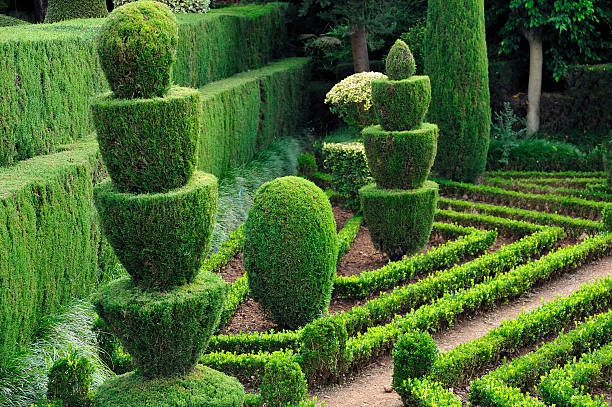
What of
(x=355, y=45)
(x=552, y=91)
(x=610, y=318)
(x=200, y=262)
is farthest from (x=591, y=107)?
(x=200, y=262)

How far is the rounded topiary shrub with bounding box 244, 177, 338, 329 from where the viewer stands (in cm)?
821

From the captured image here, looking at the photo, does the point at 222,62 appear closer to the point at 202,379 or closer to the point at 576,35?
the point at 576,35

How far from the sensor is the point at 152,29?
5.88m

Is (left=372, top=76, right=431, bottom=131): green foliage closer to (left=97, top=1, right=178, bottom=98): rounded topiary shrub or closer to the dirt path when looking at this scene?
the dirt path

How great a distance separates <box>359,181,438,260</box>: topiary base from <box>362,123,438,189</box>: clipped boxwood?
0.17 m

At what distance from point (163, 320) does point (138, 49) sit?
2.22 metres

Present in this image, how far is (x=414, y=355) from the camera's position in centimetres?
689

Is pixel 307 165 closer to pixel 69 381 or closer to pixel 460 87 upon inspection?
pixel 460 87

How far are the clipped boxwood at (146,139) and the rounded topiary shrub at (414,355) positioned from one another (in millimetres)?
2686

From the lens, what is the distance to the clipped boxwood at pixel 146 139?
5832mm

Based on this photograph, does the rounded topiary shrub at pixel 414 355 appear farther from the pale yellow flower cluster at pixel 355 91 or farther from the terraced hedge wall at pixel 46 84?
the pale yellow flower cluster at pixel 355 91

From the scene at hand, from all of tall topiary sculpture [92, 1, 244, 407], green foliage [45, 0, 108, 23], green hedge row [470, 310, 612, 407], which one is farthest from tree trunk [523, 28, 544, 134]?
tall topiary sculpture [92, 1, 244, 407]

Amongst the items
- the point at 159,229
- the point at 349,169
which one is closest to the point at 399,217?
the point at 349,169

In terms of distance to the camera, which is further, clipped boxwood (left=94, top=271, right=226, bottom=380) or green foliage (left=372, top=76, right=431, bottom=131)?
green foliage (left=372, top=76, right=431, bottom=131)
